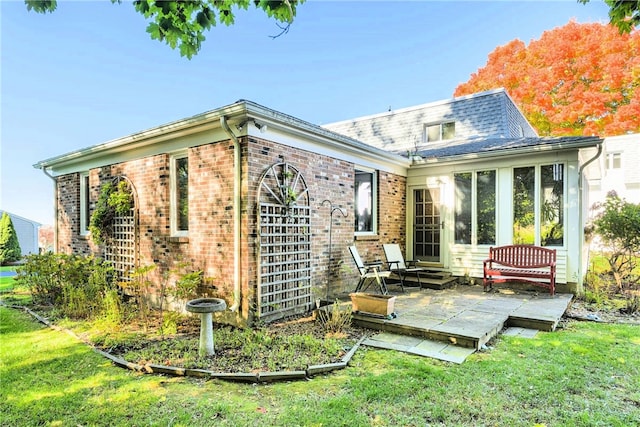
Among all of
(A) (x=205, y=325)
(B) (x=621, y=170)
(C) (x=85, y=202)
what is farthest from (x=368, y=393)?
(B) (x=621, y=170)

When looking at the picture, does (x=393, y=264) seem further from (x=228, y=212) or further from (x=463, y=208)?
(x=228, y=212)

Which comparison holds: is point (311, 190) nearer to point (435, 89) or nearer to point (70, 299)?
point (70, 299)

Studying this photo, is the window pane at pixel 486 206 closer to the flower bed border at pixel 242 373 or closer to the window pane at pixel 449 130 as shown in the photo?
the window pane at pixel 449 130

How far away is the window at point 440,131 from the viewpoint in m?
11.7

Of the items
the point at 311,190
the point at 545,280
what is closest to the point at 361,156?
the point at 311,190

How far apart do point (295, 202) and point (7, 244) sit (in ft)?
51.8

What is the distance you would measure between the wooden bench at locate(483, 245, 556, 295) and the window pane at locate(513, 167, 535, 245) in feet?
1.50

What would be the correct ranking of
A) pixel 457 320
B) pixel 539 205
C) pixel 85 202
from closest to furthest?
pixel 457 320
pixel 539 205
pixel 85 202

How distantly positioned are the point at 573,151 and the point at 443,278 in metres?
3.67

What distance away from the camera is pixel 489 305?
5938 millimetres

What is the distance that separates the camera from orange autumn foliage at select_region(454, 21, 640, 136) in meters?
15.1

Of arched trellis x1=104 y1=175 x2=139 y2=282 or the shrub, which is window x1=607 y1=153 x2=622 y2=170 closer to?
the shrub

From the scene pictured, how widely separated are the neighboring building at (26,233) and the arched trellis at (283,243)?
22.4 metres

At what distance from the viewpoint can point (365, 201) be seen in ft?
26.4
